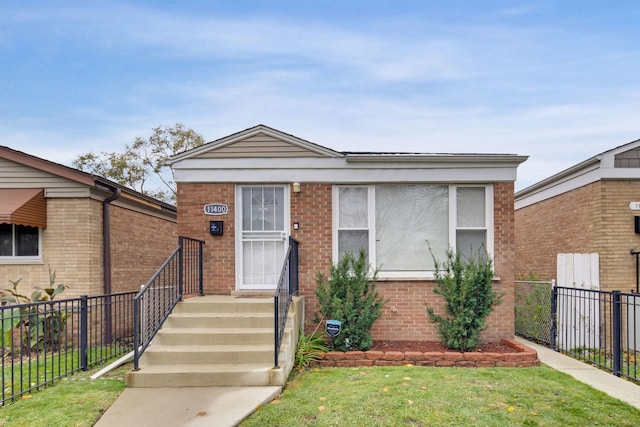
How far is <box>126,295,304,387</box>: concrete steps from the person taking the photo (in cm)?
523

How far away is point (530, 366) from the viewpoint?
618cm

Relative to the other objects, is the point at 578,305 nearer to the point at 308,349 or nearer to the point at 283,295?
the point at 308,349

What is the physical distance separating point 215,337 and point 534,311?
6037 mm

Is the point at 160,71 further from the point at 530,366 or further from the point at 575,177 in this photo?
the point at 530,366

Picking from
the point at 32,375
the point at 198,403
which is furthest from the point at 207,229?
the point at 198,403

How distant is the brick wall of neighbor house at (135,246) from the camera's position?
925 cm

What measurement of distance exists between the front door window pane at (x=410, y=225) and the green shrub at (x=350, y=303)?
76 centimetres

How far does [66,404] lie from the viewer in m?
4.60

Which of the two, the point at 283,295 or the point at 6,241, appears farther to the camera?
the point at 6,241

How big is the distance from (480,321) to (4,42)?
1455 cm

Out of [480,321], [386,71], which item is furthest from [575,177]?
[386,71]

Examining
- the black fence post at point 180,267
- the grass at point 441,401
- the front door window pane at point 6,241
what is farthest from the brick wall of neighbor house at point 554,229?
the front door window pane at point 6,241

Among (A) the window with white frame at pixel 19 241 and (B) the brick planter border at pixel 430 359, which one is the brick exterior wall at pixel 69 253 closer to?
(A) the window with white frame at pixel 19 241

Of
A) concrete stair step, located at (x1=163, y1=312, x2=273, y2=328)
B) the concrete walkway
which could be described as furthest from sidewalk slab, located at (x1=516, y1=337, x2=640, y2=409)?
concrete stair step, located at (x1=163, y1=312, x2=273, y2=328)
